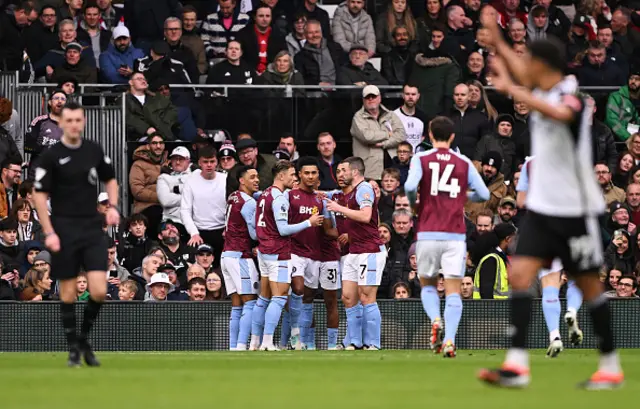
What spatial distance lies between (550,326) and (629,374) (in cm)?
323

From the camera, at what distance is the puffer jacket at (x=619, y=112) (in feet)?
82.5

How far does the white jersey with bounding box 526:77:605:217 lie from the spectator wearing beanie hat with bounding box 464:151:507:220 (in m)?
12.5

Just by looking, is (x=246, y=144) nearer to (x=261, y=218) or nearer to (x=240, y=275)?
(x=240, y=275)

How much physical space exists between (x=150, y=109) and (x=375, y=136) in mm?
3559

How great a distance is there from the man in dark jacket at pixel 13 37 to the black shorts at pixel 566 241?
50.8 feet

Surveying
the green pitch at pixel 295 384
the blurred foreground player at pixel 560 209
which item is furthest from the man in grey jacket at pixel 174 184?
the blurred foreground player at pixel 560 209

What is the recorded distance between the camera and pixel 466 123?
24188 millimetres

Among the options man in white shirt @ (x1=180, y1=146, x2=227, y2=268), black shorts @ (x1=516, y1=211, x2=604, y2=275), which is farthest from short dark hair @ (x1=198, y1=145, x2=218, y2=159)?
black shorts @ (x1=516, y1=211, x2=604, y2=275)

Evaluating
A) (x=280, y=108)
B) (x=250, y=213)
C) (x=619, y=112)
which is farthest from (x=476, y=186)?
(x=619, y=112)

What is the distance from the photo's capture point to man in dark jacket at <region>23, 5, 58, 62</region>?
24.3 meters

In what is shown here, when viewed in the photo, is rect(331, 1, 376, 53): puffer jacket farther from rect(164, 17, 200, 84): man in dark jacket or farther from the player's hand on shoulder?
the player's hand on shoulder

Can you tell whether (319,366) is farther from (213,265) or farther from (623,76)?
(623,76)

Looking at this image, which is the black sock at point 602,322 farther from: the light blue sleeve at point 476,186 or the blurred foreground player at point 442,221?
the light blue sleeve at point 476,186

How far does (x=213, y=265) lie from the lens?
22.6 m
